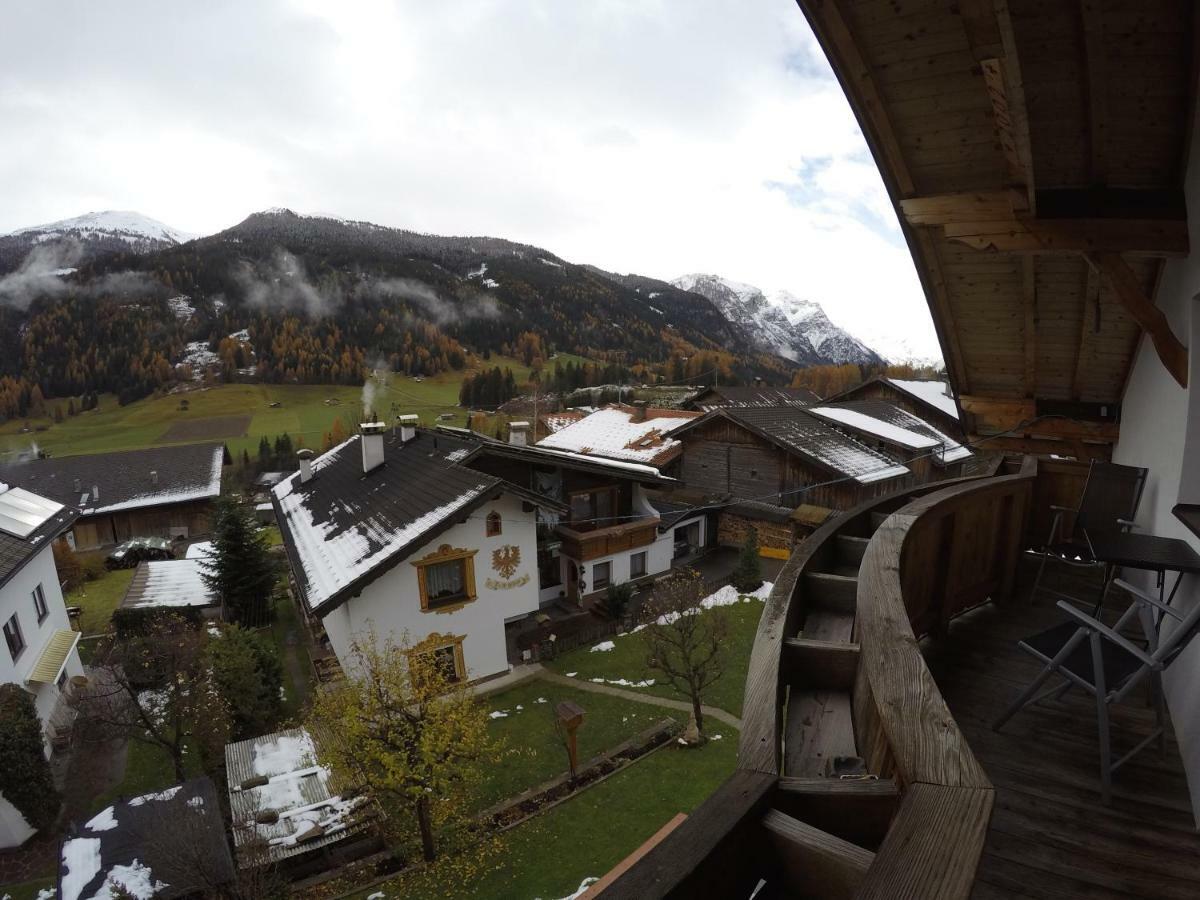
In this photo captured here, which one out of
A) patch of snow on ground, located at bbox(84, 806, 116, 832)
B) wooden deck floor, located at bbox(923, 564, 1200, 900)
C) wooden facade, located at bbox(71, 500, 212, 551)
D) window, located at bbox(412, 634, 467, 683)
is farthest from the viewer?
wooden facade, located at bbox(71, 500, 212, 551)

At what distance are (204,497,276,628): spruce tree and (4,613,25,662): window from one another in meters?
6.83

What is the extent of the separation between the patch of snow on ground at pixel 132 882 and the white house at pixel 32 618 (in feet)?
14.0

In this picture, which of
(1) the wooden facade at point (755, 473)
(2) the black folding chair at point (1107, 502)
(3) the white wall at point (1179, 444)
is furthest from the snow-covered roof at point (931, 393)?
(2) the black folding chair at point (1107, 502)

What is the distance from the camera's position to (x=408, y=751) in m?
9.10

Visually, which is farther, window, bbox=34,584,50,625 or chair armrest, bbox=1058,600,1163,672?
window, bbox=34,584,50,625

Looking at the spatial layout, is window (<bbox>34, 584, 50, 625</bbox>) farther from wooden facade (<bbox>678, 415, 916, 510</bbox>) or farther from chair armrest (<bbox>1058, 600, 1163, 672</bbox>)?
wooden facade (<bbox>678, 415, 916, 510</bbox>)

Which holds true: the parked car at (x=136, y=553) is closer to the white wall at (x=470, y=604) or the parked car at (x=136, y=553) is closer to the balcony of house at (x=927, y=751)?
the white wall at (x=470, y=604)

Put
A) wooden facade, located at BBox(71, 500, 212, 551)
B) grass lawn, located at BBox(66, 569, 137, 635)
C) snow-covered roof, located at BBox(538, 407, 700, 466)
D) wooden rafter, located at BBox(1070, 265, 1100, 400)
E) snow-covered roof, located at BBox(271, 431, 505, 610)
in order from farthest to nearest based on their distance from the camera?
wooden facade, located at BBox(71, 500, 212, 551) → snow-covered roof, located at BBox(538, 407, 700, 466) → grass lawn, located at BBox(66, 569, 137, 635) → snow-covered roof, located at BBox(271, 431, 505, 610) → wooden rafter, located at BBox(1070, 265, 1100, 400)

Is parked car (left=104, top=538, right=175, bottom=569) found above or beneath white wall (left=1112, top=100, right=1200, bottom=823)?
beneath

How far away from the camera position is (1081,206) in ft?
14.2

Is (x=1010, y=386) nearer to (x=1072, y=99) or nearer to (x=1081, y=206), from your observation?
(x=1081, y=206)

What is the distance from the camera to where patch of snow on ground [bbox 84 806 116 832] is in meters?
8.91

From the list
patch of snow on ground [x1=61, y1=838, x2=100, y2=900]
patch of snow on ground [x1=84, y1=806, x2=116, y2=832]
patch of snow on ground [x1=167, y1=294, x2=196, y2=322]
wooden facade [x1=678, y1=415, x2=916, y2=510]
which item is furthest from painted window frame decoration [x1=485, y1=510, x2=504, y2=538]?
patch of snow on ground [x1=167, y1=294, x2=196, y2=322]

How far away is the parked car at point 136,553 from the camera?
1098 inches
